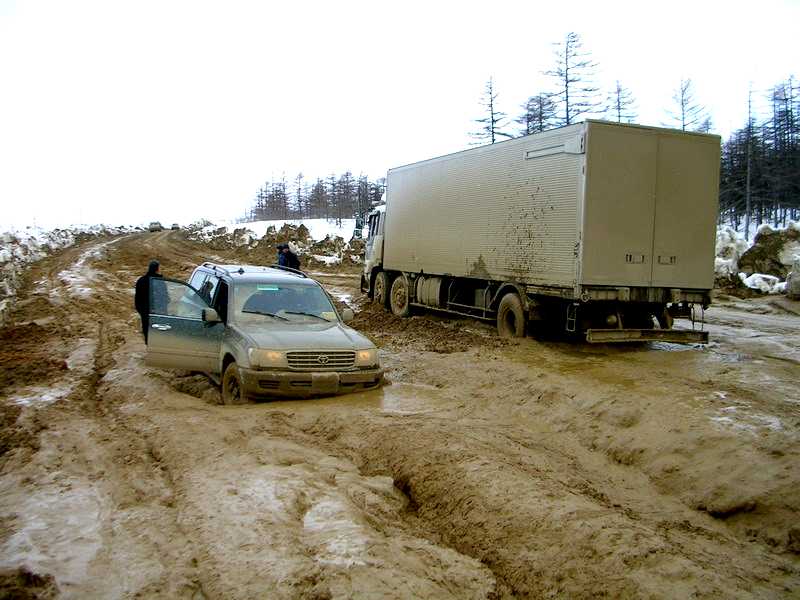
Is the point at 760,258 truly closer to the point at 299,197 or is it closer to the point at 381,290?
the point at 381,290

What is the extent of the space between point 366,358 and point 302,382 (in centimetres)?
91

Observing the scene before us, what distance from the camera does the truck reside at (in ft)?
35.9

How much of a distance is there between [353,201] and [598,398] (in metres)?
81.8

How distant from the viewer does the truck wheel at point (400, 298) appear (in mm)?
17766

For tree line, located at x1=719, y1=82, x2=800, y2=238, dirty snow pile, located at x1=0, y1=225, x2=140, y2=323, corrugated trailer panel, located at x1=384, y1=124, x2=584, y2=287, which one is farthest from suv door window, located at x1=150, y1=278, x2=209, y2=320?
tree line, located at x1=719, y1=82, x2=800, y2=238

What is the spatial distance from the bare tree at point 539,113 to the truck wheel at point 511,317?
3750 cm

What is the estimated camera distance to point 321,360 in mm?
8094

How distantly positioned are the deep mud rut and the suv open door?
1.47 ft

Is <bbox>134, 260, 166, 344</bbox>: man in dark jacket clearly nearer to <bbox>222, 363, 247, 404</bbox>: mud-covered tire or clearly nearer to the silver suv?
the silver suv

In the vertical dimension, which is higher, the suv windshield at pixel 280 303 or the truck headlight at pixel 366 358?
the suv windshield at pixel 280 303

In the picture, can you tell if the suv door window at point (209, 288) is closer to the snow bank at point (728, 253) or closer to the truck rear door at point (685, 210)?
the truck rear door at point (685, 210)

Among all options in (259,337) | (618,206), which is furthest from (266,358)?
(618,206)

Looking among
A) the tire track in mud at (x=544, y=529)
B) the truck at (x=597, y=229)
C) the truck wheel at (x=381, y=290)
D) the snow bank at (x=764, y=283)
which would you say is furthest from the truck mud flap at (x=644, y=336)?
the snow bank at (x=764, y=283)

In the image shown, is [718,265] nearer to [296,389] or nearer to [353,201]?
[296,389]
